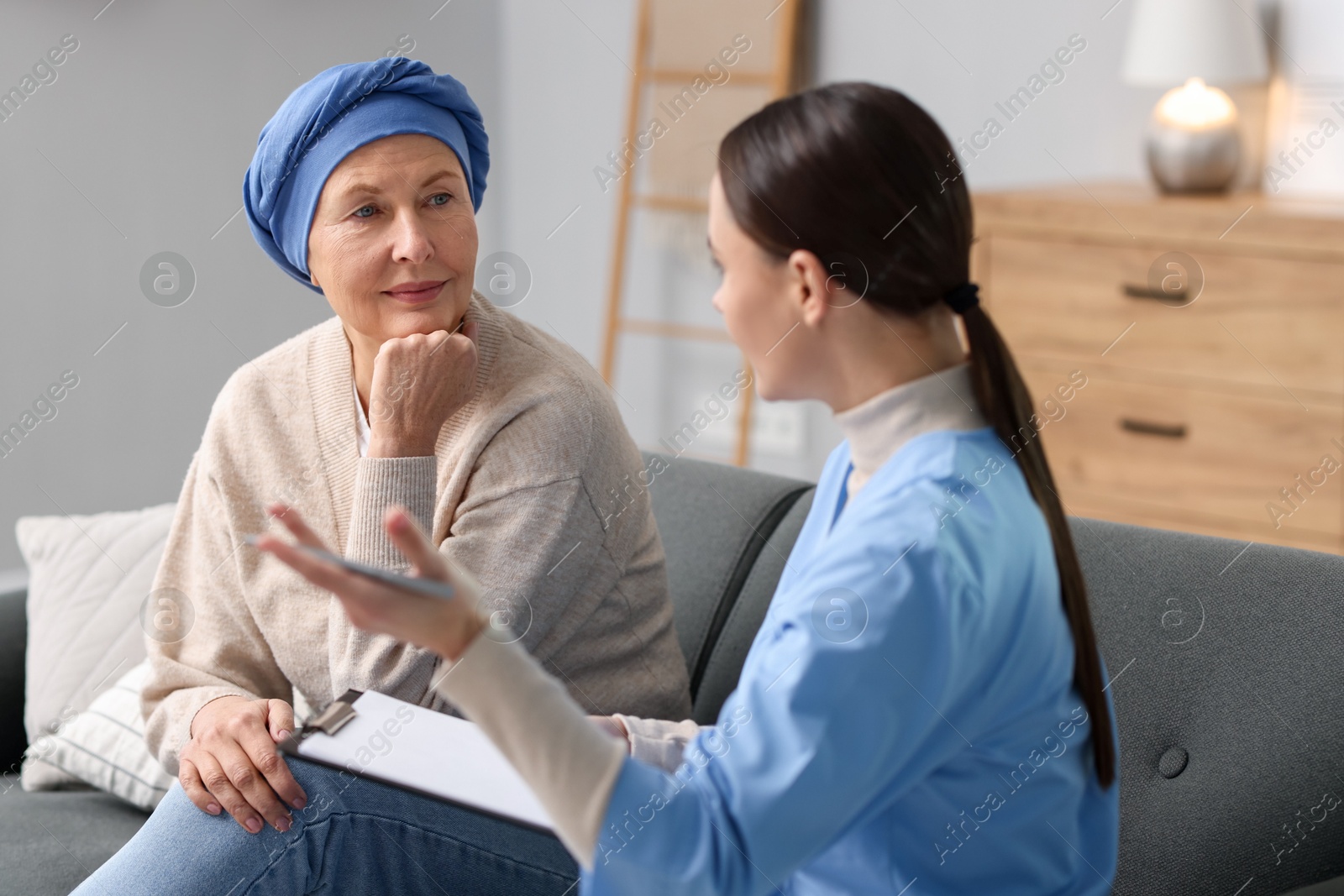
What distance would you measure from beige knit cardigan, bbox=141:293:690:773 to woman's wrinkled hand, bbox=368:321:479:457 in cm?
3

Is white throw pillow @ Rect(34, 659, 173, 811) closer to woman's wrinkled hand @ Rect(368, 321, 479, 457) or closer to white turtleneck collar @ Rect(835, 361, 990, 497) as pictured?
woman's wrinkled hand @ Rect(368, 321, 479, 457)

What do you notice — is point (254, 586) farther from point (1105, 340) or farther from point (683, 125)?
point (683, 125)

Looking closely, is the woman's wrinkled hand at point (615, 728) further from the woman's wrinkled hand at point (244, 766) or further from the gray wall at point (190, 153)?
the gray wall at point (190, 153)

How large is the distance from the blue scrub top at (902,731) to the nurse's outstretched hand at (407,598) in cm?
15

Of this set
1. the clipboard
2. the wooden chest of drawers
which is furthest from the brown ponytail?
the wooden chest of drawers

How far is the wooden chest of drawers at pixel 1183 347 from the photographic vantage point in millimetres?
2625

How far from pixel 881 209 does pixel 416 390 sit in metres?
0.66

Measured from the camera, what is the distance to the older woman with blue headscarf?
1.24 m

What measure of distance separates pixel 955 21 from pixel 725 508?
2.12m

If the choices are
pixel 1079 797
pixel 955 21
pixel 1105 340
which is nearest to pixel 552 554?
pixel 1079 797

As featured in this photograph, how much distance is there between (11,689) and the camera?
6.13 feet

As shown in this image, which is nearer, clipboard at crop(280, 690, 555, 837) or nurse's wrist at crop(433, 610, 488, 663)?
nurse's wrist at crop(433, 610, 488, 663)

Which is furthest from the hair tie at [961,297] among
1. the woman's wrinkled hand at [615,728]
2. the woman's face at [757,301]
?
the woman's wrinkled hand at [615,728]

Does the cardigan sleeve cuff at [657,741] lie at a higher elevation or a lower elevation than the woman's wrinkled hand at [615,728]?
lower
